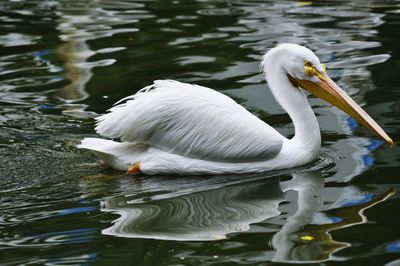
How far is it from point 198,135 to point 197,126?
5 centimetres

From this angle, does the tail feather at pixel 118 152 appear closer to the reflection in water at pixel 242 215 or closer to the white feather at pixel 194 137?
the white feather at pixel 194 137

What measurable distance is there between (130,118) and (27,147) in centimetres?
91

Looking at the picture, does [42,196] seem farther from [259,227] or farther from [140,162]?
[259,227]

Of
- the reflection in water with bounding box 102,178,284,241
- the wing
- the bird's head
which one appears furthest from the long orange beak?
the reflection in water with bounding box 102,178,284,241

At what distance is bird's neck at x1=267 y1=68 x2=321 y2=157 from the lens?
551cm

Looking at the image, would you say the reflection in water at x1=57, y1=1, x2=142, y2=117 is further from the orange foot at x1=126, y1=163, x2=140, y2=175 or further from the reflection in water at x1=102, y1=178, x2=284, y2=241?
the reflection in water at x1=102, y1=178, x2=284, y2=241

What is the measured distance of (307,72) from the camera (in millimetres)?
5582

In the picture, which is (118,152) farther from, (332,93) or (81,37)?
(81,37)


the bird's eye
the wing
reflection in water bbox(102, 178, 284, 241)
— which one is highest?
the bird's eye

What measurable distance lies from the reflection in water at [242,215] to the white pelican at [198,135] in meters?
0.15

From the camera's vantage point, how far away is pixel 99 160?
19.0 ft

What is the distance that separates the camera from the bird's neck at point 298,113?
551 cm

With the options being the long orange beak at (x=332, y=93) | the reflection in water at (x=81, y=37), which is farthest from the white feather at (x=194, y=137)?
the reflection in water at (x=81, y=37)

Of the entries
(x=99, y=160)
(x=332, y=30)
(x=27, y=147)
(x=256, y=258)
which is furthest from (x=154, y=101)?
(x=332, y=30)
